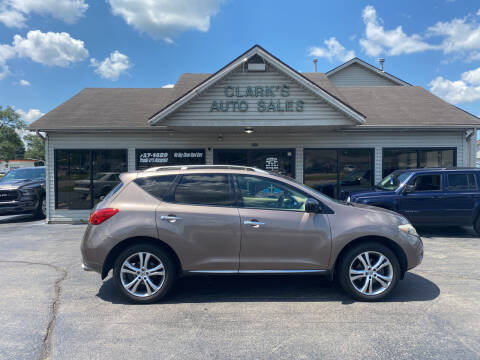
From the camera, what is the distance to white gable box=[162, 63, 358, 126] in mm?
9336

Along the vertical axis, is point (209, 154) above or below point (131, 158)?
above

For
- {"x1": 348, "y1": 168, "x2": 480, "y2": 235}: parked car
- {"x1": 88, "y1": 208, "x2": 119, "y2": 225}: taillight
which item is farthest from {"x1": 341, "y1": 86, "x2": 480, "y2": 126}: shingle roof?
{"x1": 88, "y1": 208, "x2": 119, "y2": 225}: taillight

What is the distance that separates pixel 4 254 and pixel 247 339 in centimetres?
603

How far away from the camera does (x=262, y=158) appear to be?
11.1m

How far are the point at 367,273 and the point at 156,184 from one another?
2.98m

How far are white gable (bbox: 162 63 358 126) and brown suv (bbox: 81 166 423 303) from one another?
541cm

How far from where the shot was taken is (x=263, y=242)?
4148 millimetres

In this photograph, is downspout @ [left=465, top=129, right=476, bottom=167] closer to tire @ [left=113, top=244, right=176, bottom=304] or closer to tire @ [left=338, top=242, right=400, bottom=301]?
tire @ [left=338, top=242, right=400, bottom=301]

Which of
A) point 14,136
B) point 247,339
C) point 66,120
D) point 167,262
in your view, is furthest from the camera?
point 14,136

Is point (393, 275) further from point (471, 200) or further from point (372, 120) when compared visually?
point (372, 120)

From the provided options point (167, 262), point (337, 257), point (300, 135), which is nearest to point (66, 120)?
point (300, 135)

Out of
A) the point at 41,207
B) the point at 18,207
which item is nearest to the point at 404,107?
the point at 41,207

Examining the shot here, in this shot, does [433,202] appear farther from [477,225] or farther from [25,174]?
[25,174]

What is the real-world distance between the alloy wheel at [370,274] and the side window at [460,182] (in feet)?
17.5
